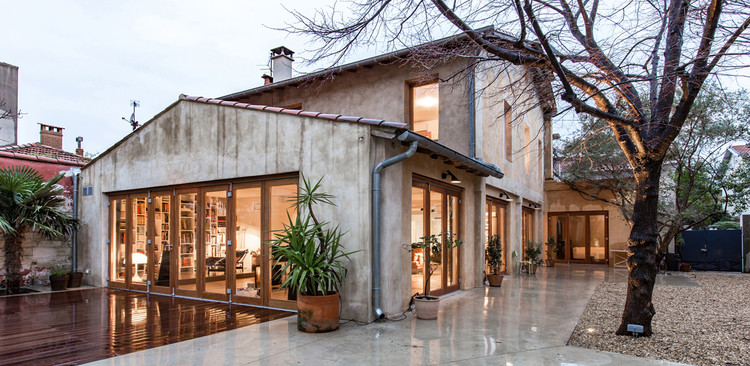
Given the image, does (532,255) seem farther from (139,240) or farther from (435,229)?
(139,240)

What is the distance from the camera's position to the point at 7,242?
354 inches

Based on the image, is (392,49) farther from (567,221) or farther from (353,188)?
(567,221)

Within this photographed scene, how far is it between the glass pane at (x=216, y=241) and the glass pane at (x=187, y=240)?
0.37 meters

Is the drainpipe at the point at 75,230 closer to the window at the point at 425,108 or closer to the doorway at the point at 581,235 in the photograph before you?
the window at the point at 425,108

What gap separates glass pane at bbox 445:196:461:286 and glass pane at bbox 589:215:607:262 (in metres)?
10.9

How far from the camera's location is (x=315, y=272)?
5.70 metres

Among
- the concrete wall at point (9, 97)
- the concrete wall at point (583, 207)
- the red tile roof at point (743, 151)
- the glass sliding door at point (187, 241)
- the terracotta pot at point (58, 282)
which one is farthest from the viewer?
the concrete wall at point (583, 207)

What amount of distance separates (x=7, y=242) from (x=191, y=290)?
4.17 meters

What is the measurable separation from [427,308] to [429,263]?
1151mm

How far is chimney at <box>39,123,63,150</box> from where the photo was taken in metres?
17.5

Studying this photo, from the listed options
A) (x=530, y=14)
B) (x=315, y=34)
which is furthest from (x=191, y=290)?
(x=530, y=14)

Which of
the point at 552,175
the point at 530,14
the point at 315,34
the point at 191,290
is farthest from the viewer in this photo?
the point at 552,175

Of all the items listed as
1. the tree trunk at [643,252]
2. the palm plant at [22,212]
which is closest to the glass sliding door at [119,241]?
the palm plant at [22,212]

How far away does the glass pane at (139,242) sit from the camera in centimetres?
916
